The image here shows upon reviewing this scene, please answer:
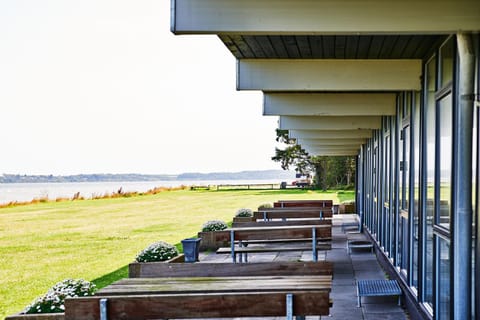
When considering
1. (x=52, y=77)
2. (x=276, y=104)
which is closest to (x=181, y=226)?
(x=276, y=104)

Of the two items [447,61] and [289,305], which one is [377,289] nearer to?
[447,61]

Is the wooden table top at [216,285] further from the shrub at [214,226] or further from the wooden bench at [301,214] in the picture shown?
the wooden bench at [301,214]

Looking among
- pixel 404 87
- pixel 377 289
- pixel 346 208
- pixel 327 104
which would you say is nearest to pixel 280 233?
pixel 327 104

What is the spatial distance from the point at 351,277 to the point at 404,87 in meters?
4.19

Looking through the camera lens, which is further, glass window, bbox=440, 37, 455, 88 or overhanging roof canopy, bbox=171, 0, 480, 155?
glass window, bbox=440, 37, 455, 88

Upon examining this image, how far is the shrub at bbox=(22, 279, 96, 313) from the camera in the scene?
5.99 metres

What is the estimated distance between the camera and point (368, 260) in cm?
1201

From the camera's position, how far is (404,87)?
6883mm

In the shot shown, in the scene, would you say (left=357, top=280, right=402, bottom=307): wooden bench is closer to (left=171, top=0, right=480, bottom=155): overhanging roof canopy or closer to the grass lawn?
(left=171, top=0, right=480, bottom=155): overhanging roof canopy

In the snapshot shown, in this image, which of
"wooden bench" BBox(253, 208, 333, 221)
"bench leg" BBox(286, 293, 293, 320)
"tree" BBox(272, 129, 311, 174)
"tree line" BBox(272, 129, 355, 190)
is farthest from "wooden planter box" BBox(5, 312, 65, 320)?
"tree" BBox(272, 129, 311, 174)

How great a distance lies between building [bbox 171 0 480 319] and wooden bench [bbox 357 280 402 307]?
0.55 ft

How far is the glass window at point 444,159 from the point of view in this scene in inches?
206

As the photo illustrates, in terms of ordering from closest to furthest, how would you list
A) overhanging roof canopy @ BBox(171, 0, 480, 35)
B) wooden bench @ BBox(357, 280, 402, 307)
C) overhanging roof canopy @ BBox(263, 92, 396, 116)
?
overhanging roof canopy @ BBox(171, 0, 480, 35), wooden bench @ BBox(357, 280, 402, 307), overhanging roof canopy @ BBox(263, 92, 396, 116)

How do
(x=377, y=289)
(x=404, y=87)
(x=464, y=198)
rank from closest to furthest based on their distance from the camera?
(x=464, y=198) < (x=404, y=87) < (x=377, y=289)
